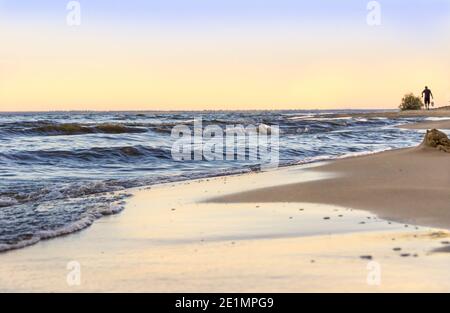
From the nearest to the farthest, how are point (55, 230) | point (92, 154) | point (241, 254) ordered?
point (241, 254) → point (55, 230) → point (92, 154)

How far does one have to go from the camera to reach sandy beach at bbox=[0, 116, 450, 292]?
10.4 ft

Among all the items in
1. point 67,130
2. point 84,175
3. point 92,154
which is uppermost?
point 67,130

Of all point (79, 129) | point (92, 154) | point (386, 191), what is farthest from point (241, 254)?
point (79, 129)

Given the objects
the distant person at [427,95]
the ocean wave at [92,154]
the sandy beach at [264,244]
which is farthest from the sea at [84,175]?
the distant person at [427,95]

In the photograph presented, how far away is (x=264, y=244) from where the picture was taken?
4105 mm

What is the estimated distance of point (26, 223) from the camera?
17.2 ft

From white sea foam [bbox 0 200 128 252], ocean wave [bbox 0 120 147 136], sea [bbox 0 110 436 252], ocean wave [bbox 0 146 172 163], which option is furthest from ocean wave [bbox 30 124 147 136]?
white sea foam [bbox 0 200 128 252]

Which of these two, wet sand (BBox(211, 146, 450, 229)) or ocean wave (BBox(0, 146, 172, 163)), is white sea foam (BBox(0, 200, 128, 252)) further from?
ocean wave (BBox(0, 146, 172, 163))

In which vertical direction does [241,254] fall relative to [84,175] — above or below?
above

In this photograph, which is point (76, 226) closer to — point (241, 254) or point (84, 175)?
point (241, 254)

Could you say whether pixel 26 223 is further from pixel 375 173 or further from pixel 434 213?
pixel 375 173

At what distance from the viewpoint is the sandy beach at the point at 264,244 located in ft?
10.4
